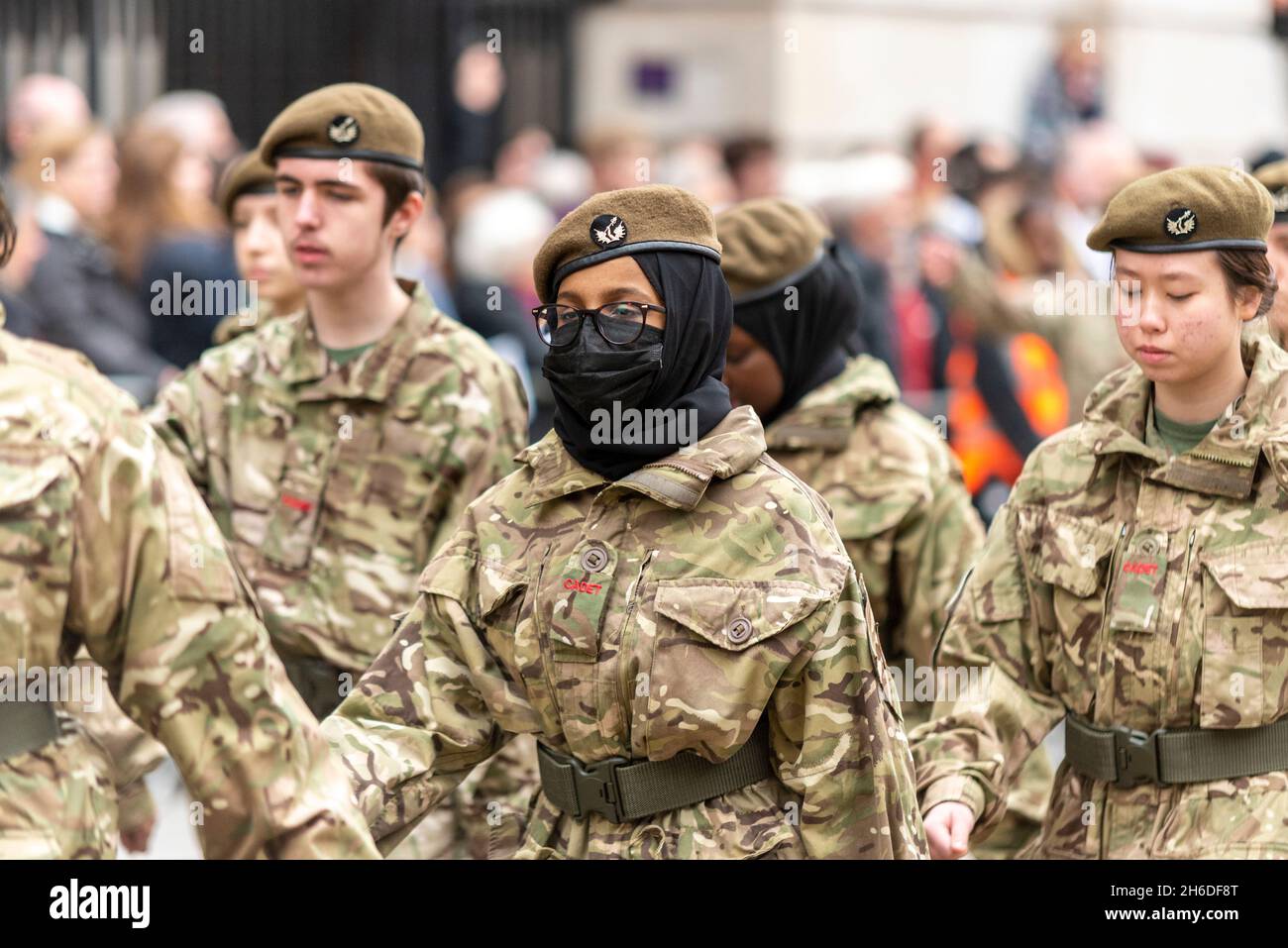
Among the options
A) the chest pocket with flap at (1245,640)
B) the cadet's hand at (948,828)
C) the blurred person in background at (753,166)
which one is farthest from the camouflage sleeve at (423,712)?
the blurred person in background at (753,166)

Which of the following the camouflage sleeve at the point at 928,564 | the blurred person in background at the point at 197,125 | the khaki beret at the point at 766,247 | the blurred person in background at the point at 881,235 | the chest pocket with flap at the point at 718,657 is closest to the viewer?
the chest pocket with flap at the point at 718,657

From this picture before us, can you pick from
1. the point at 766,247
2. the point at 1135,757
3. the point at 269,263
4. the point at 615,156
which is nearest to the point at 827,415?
the point at 766,247

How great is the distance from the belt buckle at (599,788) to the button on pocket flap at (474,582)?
1.14 ft

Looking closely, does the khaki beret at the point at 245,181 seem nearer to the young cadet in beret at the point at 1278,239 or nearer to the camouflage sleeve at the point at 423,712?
the young cadet in beret at the point at 1278,239

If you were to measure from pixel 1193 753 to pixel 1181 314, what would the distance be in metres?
0.90

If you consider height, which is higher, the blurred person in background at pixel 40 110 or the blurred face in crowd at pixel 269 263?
the blurred person in background at pixel 40 110

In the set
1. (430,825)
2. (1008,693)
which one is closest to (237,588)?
(1008,693)

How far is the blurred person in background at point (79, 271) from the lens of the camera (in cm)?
1173

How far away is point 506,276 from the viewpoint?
13.5m

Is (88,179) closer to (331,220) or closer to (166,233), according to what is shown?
(166,233)

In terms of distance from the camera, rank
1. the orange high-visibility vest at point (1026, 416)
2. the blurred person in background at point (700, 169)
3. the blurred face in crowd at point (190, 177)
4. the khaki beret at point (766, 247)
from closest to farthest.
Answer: the khaki beret at point (766, 247) → the blurred face in crowd at point (190, 177) → the orange high-visibility vest at point (1026, 416) → the blurred person in background at point (700, 169)

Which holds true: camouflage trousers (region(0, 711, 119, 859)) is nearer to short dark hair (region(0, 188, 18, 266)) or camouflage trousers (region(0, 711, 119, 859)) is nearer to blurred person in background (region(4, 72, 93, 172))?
short dark hair (region(0, 188, 18, 266))

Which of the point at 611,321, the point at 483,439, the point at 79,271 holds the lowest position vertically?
the point at 79,271

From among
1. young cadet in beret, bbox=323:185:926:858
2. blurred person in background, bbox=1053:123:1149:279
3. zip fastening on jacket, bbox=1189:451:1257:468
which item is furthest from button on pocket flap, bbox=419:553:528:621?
blurred person in background, bbox=1053:123:1149:279
